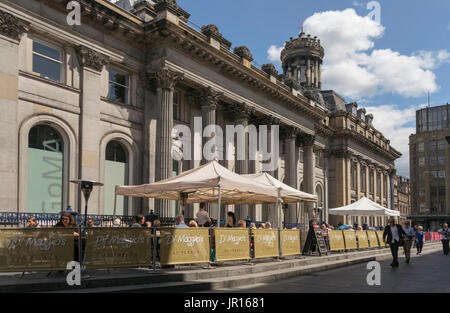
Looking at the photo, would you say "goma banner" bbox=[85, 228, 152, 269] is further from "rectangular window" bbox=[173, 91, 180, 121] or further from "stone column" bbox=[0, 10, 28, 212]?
"rectangular window" bbox=[173, 91, 180, 121]

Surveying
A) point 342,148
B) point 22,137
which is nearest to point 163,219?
point 22,137

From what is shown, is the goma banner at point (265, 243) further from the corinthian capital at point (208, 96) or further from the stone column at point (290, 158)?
the stone column at point (290, 158)

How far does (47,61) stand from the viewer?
66.7ft

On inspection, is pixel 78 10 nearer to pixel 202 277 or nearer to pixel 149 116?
pixel 149 116

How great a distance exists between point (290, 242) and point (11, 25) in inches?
553

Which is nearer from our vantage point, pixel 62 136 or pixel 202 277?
pixel 202 277

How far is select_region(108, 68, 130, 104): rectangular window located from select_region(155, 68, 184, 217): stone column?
5.48 feet

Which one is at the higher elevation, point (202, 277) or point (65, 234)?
point (65, 234)

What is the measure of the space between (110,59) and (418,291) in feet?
60.1

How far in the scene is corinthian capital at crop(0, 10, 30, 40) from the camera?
59.3 ft

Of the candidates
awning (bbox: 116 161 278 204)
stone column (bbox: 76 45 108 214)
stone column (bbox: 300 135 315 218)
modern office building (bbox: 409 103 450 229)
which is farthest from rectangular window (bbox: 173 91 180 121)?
modern office building (bbox: 409 103 450 229)

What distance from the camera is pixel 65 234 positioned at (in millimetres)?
9609

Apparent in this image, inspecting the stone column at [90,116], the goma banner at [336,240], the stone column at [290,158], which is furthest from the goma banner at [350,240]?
the stone column at [290,158]

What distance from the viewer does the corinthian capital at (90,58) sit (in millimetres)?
21422
